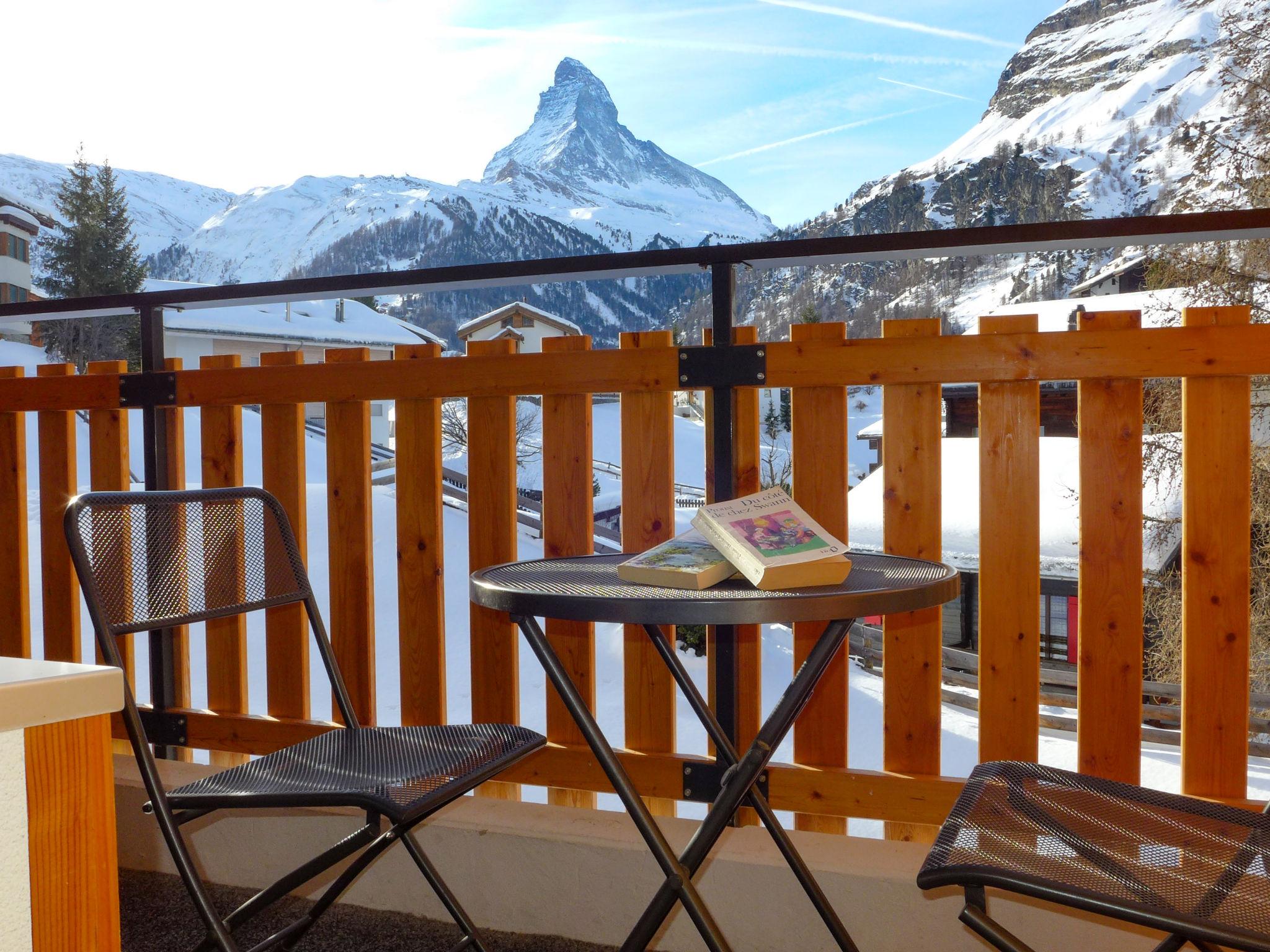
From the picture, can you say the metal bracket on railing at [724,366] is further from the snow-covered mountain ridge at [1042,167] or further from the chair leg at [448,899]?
the snow-covered mountain ridge at [1042,167]

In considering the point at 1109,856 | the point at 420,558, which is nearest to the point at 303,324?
the point at 420,558

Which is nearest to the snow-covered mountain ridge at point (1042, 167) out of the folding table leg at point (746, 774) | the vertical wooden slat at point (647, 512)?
the vertical wooden slat at point (647, 512)

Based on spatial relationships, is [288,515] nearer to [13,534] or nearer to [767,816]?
[13,534]

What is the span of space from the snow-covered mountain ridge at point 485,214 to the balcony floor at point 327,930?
5619 centimetres

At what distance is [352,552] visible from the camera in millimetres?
2170

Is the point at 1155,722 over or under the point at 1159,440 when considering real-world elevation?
under

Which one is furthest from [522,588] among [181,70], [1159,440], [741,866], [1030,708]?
[181,70]

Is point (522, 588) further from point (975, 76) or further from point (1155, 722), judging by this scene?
point (975, 76)

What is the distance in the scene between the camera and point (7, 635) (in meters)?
2.52

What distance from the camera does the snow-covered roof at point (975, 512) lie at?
10.9 meters

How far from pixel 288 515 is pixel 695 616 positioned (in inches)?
54.7

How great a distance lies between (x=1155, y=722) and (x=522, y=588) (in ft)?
33.4

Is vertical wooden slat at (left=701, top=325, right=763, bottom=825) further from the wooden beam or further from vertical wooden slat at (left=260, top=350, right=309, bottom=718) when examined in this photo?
vertical wooden slat at (left=260, top=350, right=309, bottom=718)

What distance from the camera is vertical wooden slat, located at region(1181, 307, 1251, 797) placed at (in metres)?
1.63
